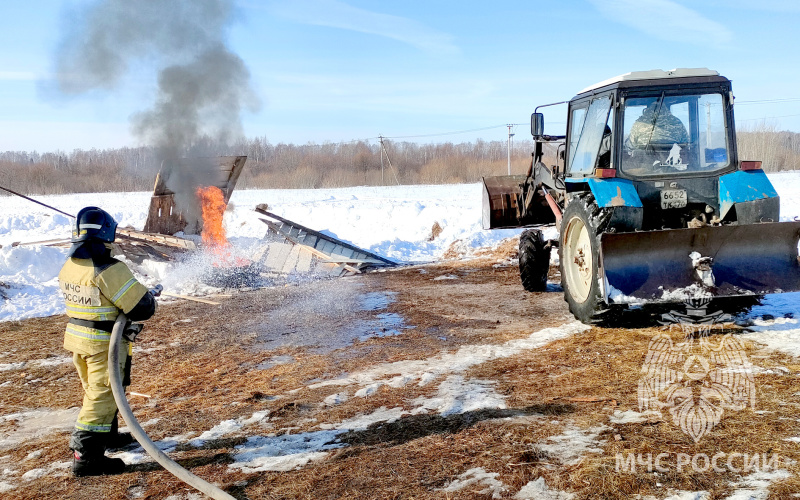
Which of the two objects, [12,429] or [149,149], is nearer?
[12,429]

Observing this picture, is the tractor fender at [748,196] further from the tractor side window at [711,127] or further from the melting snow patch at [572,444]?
the melting snow patch at [572,444]

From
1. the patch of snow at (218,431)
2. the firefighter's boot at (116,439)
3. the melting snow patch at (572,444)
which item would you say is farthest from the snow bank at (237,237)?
the melting snow patch at (572,444)

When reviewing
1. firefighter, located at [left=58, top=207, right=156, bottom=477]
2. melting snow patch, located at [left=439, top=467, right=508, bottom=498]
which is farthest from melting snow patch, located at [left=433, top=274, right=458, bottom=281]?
melting snow patch, located at [left=439, top=467, right=508, bottom=498]

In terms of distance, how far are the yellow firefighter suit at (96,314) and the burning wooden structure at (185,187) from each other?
10645 mm

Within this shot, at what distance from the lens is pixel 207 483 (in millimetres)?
3482

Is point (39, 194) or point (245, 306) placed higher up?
point (39, 194)

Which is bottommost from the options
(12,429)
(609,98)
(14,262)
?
(12,429)

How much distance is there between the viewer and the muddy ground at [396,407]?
3.64 metres

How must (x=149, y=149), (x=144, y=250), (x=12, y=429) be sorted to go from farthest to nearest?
1. (x=149, y=149)
2. (x=144, y=250)
3. (x=12, y=429)

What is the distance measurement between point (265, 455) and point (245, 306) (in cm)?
609

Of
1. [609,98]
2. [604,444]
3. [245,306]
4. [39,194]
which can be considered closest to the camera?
[604,444]

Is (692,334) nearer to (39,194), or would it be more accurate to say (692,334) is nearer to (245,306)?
(245,306)

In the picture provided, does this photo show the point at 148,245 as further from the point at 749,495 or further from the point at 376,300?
the point at 749,495

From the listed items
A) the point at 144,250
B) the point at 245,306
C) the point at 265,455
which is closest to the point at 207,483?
the point at 265,455
